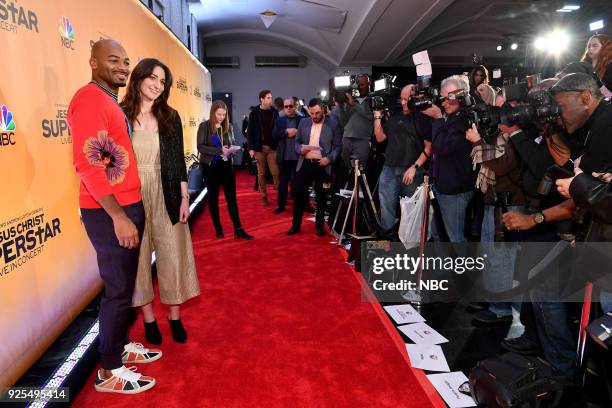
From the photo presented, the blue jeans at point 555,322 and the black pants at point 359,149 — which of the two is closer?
the blue jeans at point 555,322

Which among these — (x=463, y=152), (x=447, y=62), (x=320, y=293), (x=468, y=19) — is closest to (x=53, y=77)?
(x=320, y=293)

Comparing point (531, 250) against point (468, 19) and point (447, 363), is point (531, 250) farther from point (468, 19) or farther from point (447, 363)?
point (468, 19)

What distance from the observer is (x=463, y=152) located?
2777 millimetres

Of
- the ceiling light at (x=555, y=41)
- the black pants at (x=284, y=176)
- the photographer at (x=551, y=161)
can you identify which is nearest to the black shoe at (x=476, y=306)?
the photographer at (x=551, y=161)

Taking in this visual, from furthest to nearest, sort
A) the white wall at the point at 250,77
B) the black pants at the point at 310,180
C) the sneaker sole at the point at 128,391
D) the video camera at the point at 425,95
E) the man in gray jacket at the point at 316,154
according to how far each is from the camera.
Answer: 1. the white wall at the point at 250,77
2. the black pants at the point at 310,180
3. the man in gray jacket at the point at 316,154
4. the video camera at the point at 425,95
5. the sneaker sole at the point at 128,391

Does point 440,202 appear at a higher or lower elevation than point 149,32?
lower

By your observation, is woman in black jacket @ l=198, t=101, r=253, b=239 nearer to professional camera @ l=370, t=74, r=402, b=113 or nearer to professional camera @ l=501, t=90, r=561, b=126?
professional camera @ l=370, t=74, r=402, b=113

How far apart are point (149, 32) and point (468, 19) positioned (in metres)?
9.61

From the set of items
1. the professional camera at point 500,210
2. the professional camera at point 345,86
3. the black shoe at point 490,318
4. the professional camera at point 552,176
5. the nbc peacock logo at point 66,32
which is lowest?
the black shoe at point 490,318

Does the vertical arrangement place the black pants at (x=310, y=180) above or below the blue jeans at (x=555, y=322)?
above

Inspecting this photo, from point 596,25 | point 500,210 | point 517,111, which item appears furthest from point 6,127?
point 596,25

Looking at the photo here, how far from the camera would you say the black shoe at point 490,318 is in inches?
104

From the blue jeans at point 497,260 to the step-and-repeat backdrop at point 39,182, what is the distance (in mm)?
2565

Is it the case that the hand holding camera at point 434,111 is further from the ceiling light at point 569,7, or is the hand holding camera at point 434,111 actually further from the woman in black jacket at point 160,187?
the ceiling light at point 569,7
